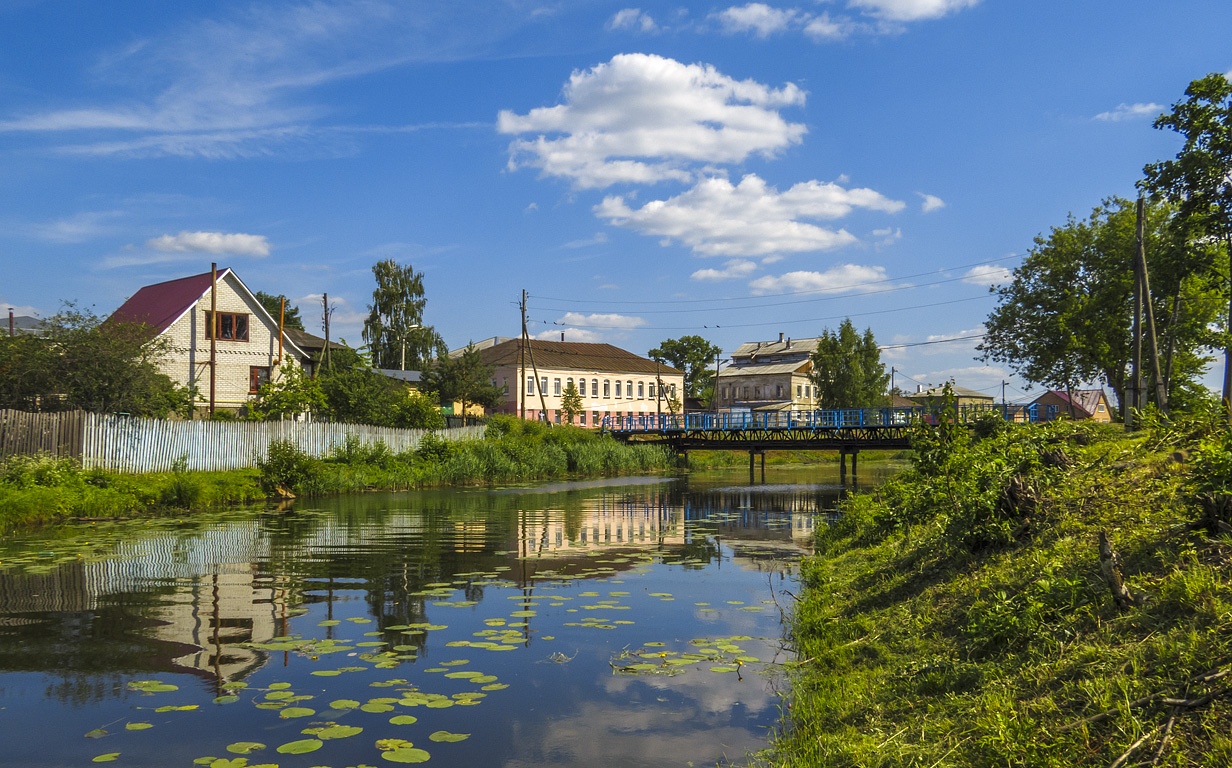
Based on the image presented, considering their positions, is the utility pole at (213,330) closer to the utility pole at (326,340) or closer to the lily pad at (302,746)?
the utility pole at (326,340)

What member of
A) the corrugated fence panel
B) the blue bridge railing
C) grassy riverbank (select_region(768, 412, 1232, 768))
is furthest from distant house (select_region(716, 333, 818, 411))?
grassy riverbank (select_region(768, 412, 1232, 768))

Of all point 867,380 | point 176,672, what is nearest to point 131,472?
point 176,672

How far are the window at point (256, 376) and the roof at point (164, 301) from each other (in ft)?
14.3

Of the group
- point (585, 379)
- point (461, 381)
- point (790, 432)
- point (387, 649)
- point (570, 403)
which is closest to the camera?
point (387, 649)

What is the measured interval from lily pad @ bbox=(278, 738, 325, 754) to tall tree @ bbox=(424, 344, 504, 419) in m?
55.0

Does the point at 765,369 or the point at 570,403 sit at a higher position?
the point at 765,369

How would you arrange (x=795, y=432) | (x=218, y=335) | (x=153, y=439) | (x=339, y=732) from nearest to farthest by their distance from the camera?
(x=339, y=732) < (x=153, y=439) < (x=218, y=335) < (x=795, y=432)

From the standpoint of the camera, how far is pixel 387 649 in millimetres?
9156

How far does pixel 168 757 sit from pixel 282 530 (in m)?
15.0

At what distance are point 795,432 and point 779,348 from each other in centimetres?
4837

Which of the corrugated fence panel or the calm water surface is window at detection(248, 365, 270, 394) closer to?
the corrugated fence panel

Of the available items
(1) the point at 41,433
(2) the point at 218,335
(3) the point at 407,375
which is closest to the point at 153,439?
(1) the point at 41,433

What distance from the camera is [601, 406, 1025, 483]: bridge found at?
4522 cm

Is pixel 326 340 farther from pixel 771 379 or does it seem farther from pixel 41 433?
pixel 771 379
